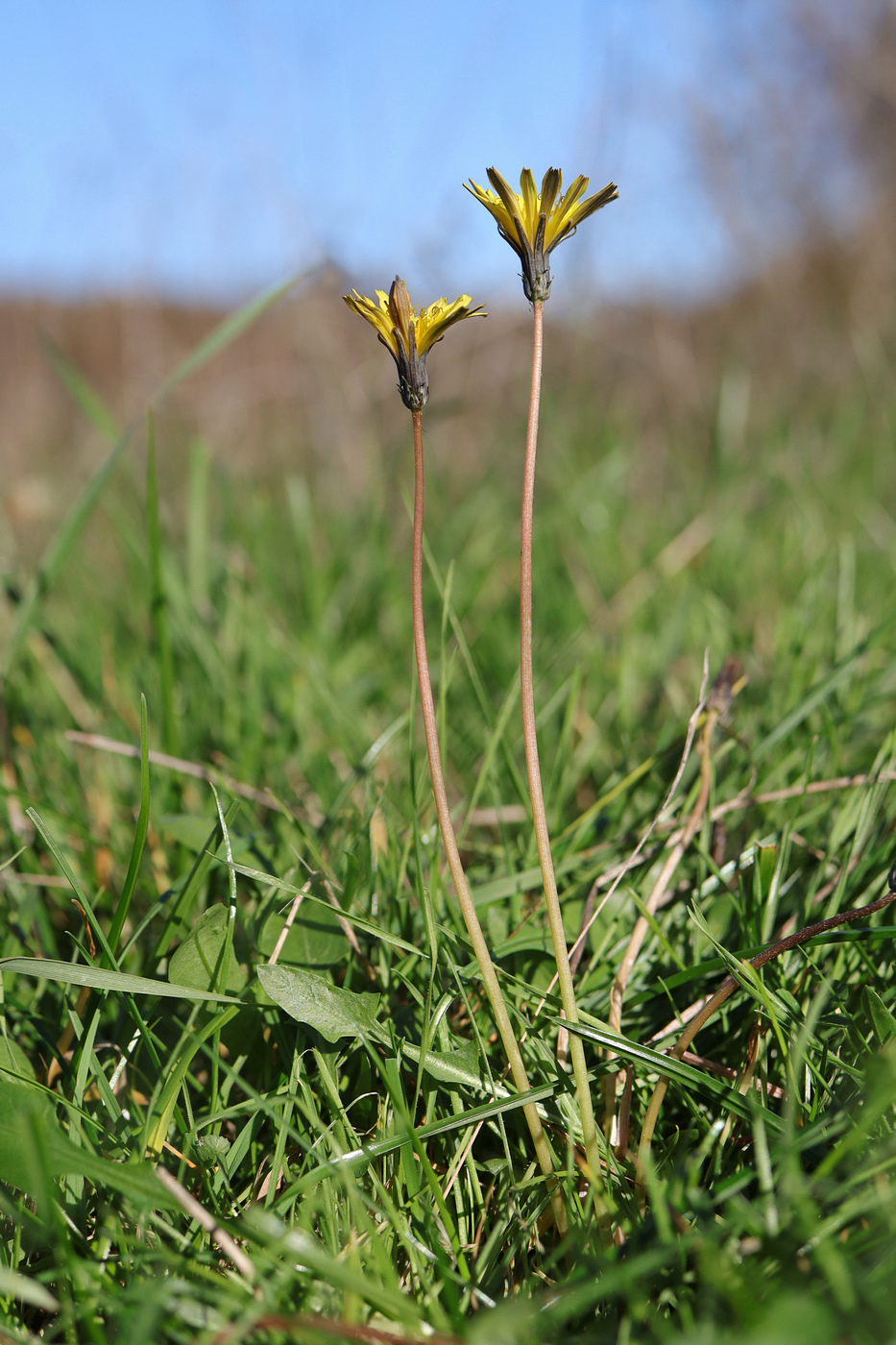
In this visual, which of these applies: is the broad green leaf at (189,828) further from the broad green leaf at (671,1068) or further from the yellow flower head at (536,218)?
the yellow flower head at (536,218)

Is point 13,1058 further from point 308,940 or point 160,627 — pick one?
point 160,627

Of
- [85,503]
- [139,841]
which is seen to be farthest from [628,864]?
[85,503]

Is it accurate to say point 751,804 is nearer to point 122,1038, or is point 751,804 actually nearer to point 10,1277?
point 122,1038

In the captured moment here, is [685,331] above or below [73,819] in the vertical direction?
above

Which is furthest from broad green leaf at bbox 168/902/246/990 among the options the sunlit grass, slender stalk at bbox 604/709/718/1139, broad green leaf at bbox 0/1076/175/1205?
slender stalk at bbox 604/709/718/1139

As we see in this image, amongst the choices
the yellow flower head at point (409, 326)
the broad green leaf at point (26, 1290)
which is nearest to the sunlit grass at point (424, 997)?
the broad green leaf at point (26, 1290)

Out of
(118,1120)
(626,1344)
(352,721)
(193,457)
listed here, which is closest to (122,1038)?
(118,1120)
